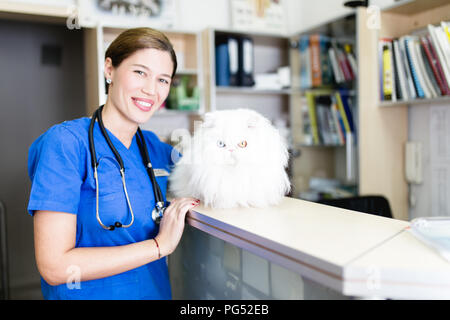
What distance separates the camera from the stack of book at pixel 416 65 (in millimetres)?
1705

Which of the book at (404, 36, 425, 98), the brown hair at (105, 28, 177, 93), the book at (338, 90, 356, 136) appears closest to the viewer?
the brown hair at (105, 28, 177, 93)

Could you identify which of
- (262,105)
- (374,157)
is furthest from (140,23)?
(374,157)

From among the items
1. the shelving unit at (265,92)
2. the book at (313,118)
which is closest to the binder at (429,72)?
the book at (313,118)

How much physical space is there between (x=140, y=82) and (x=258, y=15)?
7.21 ft

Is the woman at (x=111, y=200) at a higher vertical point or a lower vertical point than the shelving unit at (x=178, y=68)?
lower

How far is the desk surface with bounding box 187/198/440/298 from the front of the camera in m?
0.48

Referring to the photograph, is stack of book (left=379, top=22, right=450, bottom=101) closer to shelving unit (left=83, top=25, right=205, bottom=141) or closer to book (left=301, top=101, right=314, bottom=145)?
book (left=301, top=101, right=314, bottom=145)

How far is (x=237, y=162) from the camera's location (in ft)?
2.78

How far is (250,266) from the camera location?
32.4 inches

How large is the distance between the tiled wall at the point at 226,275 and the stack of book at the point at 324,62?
163 centimetres

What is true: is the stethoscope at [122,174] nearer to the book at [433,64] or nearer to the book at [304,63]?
the book at [433,64]

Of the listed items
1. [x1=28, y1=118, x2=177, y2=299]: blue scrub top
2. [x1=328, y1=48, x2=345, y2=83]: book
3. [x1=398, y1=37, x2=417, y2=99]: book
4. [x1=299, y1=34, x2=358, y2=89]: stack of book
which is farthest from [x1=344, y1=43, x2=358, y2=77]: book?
[x1=28, y1=118, x2=177, y2=299]: blue scrub top

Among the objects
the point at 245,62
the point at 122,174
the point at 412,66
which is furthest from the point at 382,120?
the point at 122,174

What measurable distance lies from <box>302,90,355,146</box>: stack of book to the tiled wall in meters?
1.54
